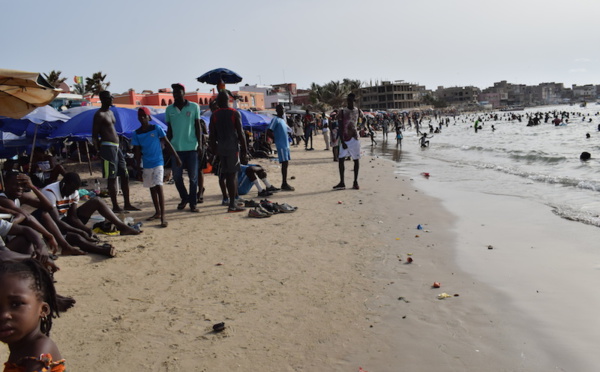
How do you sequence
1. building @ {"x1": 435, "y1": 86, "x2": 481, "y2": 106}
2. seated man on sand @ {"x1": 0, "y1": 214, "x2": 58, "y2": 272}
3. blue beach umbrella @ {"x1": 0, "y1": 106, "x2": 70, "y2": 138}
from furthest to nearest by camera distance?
building @ {"x1": 435, "y1": 86, "x2": 481, "y2": 106} → blue beach umbrella @ {"x1": 0, "y1": 106, "x2": 70, "y2": 138} → seated man on sand @ {"x1": 0, "y1": 214, "x2": 58, "y2": 272}

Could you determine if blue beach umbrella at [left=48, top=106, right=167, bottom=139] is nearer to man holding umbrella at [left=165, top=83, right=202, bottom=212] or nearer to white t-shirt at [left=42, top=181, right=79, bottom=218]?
man holding umbrella at [left=165, top=83, right=202, bottom=212]

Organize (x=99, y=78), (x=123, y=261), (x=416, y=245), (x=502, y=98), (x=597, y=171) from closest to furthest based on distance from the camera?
(x=123, y=261), (x=416, y=245), (x=597, y=171), (x=99, y=78), (x=502, y=98)

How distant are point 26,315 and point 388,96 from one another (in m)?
117

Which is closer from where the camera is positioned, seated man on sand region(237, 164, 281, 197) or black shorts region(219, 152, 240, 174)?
black shorts region(219, 152, 240, 174)

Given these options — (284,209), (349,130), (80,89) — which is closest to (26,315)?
(284,209)

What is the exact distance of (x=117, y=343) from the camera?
295 centimetres

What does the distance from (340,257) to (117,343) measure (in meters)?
2.53

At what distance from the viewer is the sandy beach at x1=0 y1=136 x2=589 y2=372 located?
278 cm

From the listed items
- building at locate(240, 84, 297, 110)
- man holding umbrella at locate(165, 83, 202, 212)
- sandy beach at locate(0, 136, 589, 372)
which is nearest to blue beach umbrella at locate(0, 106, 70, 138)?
man holding umbrella at locate(165, 83, 202, 212)

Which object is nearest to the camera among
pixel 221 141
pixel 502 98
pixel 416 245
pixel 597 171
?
pixel 416 245

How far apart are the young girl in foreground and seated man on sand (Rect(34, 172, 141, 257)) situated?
10.2 ft

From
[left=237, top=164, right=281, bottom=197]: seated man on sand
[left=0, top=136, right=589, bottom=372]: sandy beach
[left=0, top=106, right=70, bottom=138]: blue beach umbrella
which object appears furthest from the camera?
[left=0, top=106, right=70, bottom=138]: blue beach umbrella

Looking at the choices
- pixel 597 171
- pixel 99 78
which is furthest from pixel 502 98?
pixel 597 171

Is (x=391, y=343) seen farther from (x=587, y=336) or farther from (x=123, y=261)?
(x=123, y=261)
